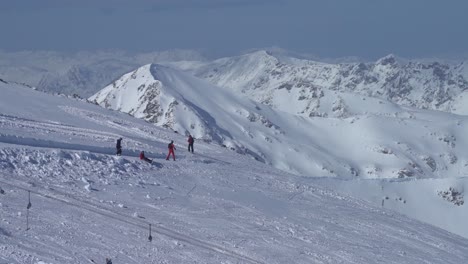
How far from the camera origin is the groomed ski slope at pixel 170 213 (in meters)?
23.4

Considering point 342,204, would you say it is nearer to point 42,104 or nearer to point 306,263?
point 306,263

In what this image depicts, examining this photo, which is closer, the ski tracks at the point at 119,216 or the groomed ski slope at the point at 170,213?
the groomed ski slope at the point at 170,213

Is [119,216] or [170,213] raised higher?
[170,213]

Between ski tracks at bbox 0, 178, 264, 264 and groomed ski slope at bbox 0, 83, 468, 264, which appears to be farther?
ski tracks at bbox 0, 178, 264, 264

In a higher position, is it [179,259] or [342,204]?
[342,204]

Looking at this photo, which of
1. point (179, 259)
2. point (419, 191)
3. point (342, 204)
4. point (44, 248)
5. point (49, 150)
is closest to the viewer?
point (44, 248)

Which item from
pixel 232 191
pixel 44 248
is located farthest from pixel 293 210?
pixel 44 248

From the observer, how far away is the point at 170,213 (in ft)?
98.2

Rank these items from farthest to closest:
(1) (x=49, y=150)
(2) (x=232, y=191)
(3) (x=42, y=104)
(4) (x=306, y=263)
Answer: (3) (x=42, y=104) → (2) (x=232, y=191) → (1) (x=49, y=150) → (4) (x=306, y=263)

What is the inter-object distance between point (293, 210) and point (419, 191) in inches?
3554

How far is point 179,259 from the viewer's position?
23531 millimetres

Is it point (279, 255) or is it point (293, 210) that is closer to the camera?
point (279, 255)

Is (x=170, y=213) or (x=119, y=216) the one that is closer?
(x=119, y=216)

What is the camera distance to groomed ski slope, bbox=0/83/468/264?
921 inches
